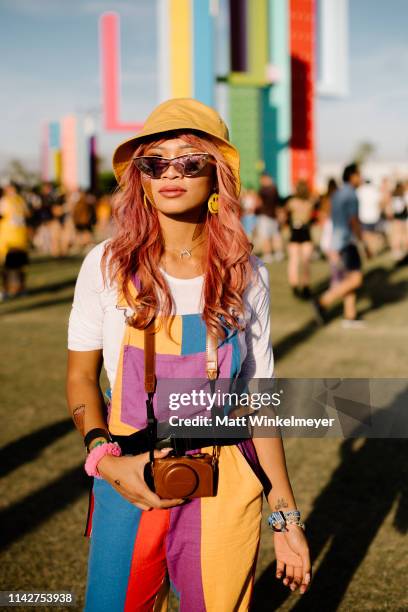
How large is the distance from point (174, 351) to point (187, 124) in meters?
0.53

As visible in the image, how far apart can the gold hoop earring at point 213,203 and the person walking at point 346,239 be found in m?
7.33

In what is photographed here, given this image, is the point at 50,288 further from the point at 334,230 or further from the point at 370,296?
the point at 334,230

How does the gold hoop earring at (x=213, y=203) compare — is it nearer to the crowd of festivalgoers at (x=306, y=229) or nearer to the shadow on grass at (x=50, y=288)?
the crowd of festivalgoers at (x=306, y=229)

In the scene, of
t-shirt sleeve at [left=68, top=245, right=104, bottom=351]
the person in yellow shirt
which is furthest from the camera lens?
the person in yellow shirt

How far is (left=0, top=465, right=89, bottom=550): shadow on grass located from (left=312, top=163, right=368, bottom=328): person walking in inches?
207

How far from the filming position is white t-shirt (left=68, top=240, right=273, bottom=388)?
5.81ft

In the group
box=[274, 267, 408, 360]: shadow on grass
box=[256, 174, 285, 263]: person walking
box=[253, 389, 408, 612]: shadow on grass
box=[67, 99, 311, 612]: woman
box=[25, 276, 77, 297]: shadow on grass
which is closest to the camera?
box=[67, 99, 311, 612]: woman

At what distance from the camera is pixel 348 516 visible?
13.3 ft

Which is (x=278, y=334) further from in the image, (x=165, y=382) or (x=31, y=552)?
(x=165, y=382)

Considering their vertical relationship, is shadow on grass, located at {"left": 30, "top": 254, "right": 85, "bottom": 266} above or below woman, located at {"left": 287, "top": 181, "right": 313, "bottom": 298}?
below

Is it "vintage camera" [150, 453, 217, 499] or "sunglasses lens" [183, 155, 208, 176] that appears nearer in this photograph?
"vintage camera" [150, 453, 217, 499]

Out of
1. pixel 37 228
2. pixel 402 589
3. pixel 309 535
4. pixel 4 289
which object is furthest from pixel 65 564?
pixel 37 228

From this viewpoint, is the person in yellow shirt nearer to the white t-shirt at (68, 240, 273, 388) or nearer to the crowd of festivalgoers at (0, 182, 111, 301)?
the crowd of festivalgoers at (0, 182, 111, 301)

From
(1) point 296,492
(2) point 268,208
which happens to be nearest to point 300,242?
(2) point 268,208
